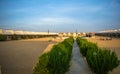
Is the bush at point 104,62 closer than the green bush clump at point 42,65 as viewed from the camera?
No

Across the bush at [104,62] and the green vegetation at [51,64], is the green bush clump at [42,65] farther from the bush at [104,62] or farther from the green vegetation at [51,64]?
the bush at [104,62]

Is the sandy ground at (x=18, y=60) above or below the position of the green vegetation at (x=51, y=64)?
below

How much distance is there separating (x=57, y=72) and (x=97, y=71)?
1887mm

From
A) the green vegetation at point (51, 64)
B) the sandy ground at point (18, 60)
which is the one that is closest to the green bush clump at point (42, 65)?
the green vegetation at point (51, 64)

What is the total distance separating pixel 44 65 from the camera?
8984 millimetres

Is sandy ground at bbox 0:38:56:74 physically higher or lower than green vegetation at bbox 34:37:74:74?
lower

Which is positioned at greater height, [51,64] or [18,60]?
[51,64]

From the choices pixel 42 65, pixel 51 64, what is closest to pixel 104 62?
pixel 51 64

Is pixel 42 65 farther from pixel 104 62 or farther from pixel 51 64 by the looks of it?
pixel 104 62

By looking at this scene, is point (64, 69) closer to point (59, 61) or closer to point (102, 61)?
point (59, 61)

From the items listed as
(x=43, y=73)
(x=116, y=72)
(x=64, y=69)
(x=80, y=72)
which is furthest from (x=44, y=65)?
(x=116, y=72)

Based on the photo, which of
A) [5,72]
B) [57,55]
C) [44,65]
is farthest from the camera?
[5,72]

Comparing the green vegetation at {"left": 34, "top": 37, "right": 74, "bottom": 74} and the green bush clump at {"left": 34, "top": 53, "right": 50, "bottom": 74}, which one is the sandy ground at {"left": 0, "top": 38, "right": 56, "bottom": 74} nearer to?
the green vegetation at {"left": 34, "top": 37, "right": 74, "bottom": 74}

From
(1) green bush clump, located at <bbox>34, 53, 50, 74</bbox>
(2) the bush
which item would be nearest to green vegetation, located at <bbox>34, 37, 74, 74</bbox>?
(1) green bush clump, located at <bbox>34, 53, 50, 74</bbox>
